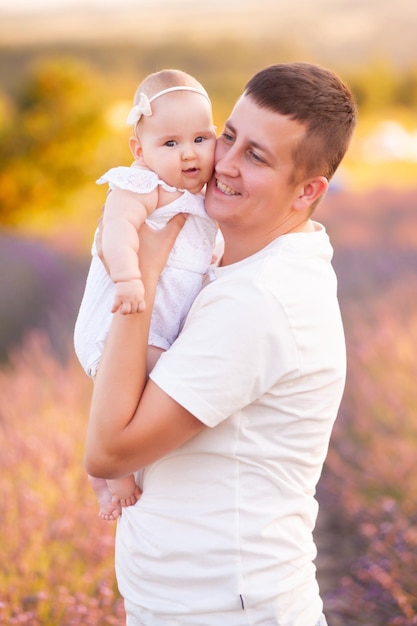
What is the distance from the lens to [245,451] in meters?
1.75

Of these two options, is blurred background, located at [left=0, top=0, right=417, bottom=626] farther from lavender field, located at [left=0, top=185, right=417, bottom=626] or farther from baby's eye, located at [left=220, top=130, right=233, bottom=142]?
baby's eye, located at [left=220, top=130, right=233, bottom=142]

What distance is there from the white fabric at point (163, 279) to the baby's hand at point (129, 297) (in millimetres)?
163

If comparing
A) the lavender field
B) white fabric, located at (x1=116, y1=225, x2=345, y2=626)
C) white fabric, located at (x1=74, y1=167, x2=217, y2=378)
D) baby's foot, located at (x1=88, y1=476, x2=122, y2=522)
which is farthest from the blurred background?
white fabric, located at (x1=74, y1=167, x2=217, y2=378)

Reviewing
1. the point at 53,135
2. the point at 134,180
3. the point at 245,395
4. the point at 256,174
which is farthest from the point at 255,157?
the point at 53,135

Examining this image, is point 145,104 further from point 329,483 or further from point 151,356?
point 329,483

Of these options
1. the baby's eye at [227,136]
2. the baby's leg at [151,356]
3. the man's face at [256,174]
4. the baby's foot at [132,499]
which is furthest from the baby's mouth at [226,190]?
the baby's foot at [132,499]

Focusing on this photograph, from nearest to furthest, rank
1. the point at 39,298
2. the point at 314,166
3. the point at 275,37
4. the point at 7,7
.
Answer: the point at 314,166, the point at 39,298, the point at 275,37, the point at 7,7

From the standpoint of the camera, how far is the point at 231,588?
1784mm

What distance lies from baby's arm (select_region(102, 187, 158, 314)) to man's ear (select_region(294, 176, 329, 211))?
0.34 m

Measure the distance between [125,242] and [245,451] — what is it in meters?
0.53

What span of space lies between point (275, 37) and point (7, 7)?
10588 mm

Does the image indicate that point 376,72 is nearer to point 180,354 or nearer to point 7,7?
point 7,7

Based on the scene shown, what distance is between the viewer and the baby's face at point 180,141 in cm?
196

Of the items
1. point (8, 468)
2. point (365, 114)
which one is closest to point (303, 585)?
point (8, 468)
